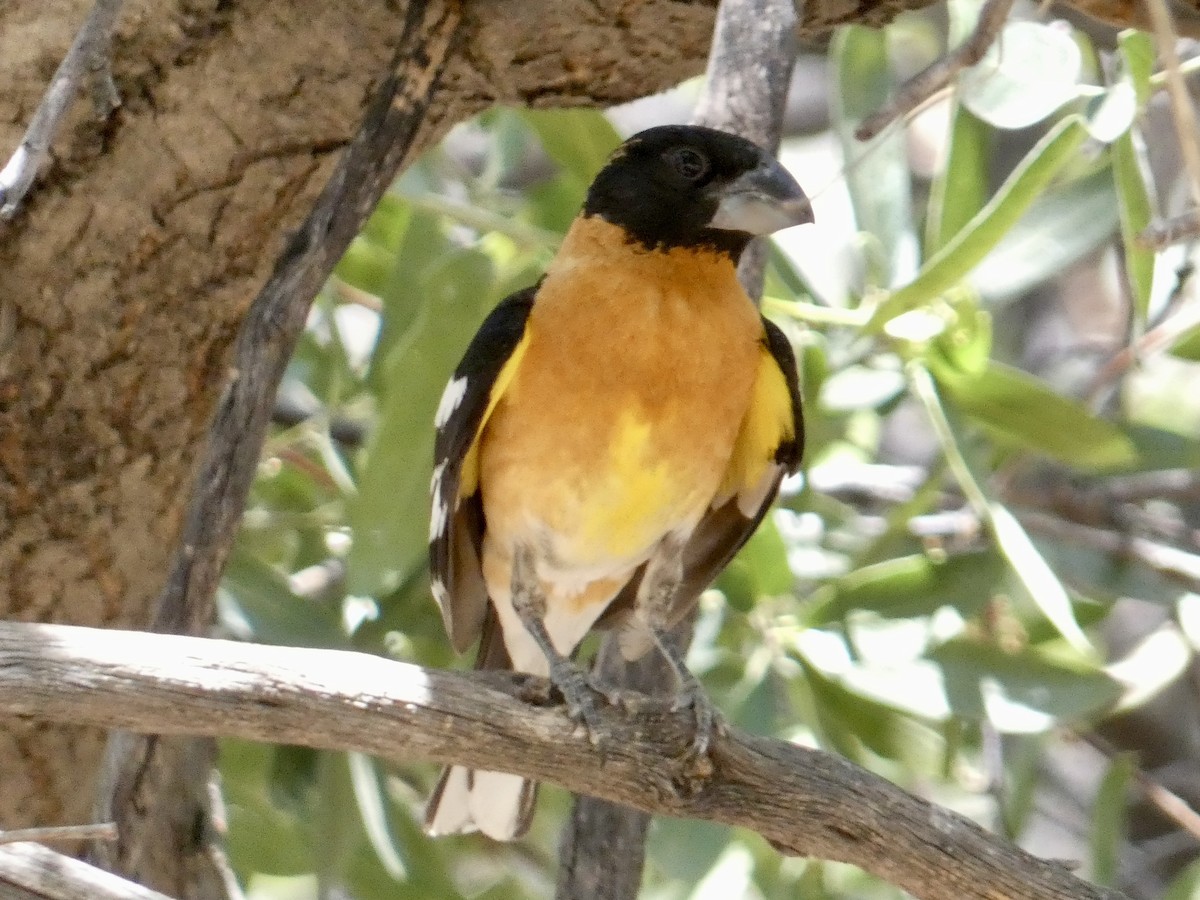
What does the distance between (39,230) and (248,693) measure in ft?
2.99

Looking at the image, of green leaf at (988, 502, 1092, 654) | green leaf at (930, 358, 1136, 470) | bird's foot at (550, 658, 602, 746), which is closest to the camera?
bird's foot at (550, 658, 602, 746)

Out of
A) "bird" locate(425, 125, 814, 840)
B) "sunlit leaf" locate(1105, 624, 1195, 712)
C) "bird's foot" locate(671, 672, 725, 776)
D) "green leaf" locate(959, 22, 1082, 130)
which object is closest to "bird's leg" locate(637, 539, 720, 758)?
"bird" locate(425, 125, 814, 840)

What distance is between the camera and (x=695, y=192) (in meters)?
2.59

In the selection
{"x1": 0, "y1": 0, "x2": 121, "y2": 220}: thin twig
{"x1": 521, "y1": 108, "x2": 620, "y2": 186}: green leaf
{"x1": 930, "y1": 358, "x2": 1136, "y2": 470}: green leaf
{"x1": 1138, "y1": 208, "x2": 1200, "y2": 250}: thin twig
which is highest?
{"x1": 521, "y1": 108, "x2": 620, "y2": 186}: green leaf

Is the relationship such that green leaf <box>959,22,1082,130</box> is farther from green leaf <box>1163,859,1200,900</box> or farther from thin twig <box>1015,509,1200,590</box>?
green leaf <box>1163,859,1200,900</box>

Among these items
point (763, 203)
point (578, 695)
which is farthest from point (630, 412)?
point (578, 695)

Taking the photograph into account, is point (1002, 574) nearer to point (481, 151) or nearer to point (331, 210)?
point (331, 210)

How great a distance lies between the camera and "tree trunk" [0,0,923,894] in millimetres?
2326

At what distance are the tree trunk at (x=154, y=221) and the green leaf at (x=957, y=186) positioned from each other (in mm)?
675

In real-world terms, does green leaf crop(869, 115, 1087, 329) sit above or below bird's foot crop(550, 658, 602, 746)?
above

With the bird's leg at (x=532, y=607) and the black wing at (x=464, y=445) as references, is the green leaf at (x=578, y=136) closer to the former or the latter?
the black wing at (x=464, y=445)

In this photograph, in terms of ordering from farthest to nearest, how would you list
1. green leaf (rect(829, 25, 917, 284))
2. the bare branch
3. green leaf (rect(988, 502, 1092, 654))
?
green leaf (rect(829, 25, 917, 284)), green leaf (rect(988, 502, 1092, 654)), the bare branch

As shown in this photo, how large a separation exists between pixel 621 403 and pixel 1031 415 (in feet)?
3.01

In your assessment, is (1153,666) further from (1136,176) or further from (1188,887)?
Result: (1136,176)
